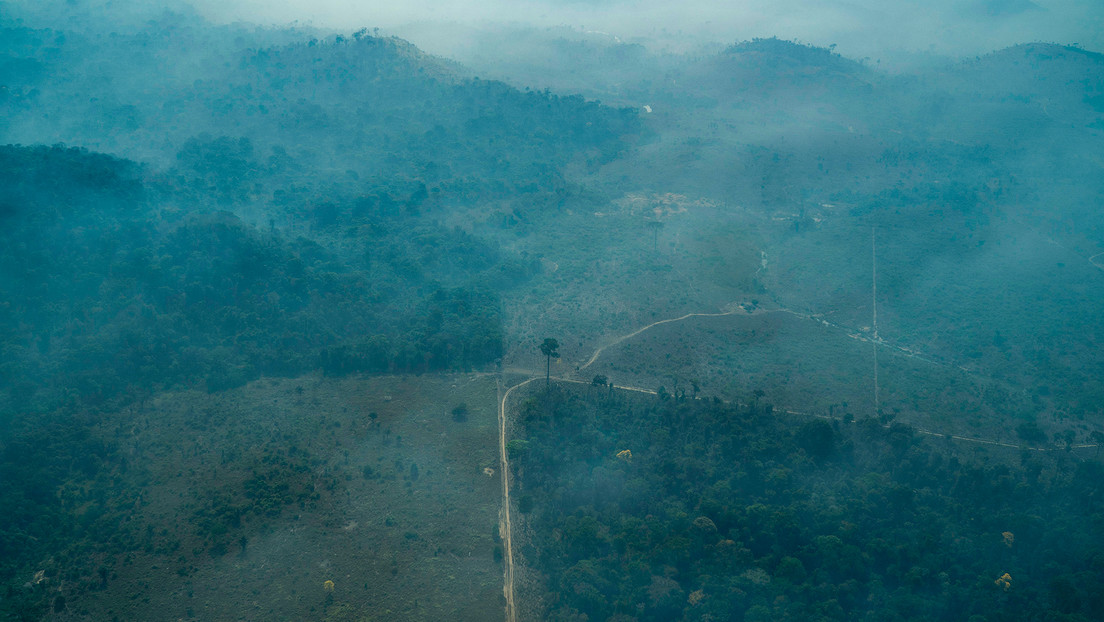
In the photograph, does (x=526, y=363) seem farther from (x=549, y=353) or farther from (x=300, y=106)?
(x=300, y=106)

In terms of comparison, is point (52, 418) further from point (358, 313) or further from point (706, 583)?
point (706, 583)

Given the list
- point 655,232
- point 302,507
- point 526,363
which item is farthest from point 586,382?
point 655,232

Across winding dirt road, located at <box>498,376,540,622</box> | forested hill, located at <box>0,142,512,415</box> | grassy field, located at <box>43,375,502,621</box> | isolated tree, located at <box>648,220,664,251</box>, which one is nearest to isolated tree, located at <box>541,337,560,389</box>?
winding dirt road, located at <box>498,376,540,622</box>

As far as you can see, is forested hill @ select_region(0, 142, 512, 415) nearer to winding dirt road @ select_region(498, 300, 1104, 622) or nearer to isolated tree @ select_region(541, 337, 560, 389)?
isolated tree @ select_region(541, 337, 560, 389)

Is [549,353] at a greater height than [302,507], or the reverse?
[549,353]

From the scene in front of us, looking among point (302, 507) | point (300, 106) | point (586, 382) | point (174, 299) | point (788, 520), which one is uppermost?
point (300, 106)

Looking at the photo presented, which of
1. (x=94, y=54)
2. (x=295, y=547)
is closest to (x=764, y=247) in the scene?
(x=295, y=547)
